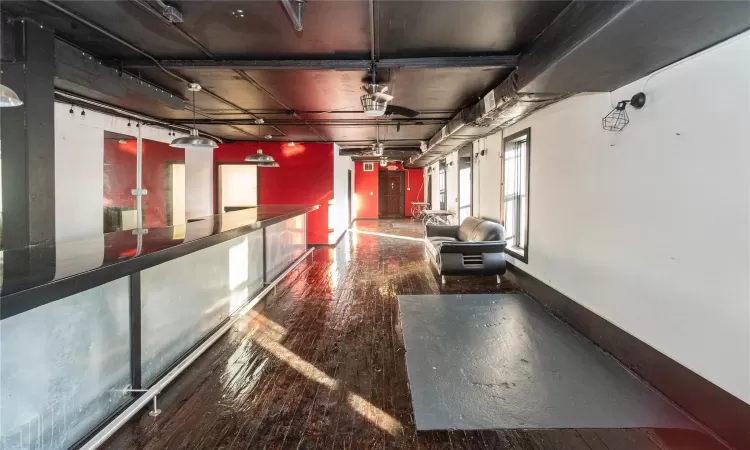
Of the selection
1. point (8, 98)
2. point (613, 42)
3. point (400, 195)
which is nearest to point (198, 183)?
point (8, 98)

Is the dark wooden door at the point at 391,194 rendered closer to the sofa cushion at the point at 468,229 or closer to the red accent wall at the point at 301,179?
the red accent wall at the point at 301,179

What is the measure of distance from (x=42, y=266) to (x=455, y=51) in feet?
10.6

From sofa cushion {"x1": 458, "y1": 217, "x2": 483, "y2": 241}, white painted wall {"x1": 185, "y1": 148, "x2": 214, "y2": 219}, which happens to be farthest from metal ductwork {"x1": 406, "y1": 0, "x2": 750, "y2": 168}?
white painted wall {"x1": 185, "y1": 148, "x2": 214, "y2": 219}

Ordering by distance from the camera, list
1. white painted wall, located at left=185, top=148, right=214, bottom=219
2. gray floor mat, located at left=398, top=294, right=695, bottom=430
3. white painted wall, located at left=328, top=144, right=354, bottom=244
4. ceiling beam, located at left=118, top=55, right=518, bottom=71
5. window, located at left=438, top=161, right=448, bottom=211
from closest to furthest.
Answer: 1. gray floor mat, located at left=398, top=294, right=695, bottom=430
2. ceiling beam, located at left=118, top=55, right=518, bottom=71
3. white painted wall, located at left=185, top=148, right=214, bottom=219
4. white painted wall, located at left=328, top=144, right=354, bottom=244
5. window, located at left=438, top=161, right=448, bottom=211

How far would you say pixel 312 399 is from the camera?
2461mm

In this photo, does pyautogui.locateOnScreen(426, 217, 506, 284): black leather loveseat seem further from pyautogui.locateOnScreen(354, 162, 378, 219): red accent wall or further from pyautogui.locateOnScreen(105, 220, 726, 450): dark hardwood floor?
pyautogui.locateOnScreen(354, 162, 378, 219): red accent wall

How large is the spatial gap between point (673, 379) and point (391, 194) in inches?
622

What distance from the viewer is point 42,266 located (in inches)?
65.6

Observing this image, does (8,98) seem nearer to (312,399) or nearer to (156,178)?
(312,399)

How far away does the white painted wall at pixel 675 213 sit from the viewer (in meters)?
2.07

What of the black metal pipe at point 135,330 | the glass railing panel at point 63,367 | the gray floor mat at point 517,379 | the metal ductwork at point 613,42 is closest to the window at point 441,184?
the gray floor mat at point 517,379

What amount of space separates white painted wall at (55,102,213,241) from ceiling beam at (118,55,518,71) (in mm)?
2667

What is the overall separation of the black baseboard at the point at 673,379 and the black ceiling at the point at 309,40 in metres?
2.46

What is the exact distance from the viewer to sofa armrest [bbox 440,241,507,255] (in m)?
5.53
